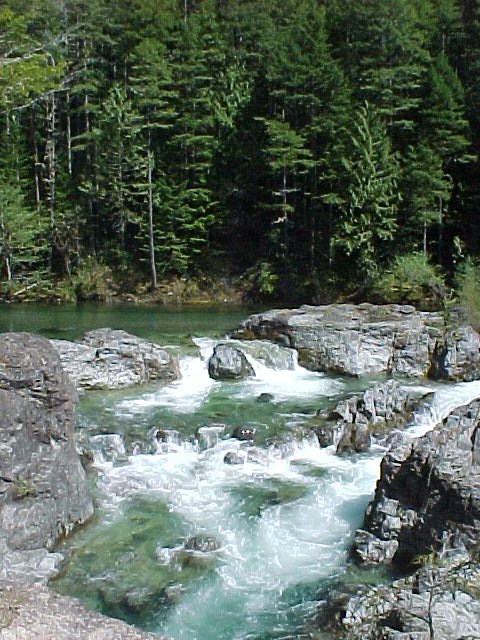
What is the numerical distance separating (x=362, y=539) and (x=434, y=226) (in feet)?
70.9

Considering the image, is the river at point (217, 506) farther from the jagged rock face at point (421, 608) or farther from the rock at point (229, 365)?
the jagged rock face at point (421, 608)

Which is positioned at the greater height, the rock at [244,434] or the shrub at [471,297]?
the shrub at [471,297]

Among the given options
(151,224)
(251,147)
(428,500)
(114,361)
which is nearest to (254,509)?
(428,500)

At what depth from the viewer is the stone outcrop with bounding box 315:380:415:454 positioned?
34.7ft

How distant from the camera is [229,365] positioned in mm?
14414

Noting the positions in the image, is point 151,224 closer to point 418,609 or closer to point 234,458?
Result: point 234,458

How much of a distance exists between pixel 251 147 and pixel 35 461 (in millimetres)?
23103

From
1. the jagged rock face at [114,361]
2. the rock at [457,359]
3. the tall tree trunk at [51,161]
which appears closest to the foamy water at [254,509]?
the jagged rock face at [114,361]

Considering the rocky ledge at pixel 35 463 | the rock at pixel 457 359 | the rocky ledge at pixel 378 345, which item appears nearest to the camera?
the rocky ledge at pixel 35 463

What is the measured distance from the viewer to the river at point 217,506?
662cm

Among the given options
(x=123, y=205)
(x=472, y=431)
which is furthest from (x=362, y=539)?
(x=123, y=205)

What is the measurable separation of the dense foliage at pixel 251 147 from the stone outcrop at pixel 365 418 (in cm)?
1397

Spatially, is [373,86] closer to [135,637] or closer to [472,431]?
[472,431]

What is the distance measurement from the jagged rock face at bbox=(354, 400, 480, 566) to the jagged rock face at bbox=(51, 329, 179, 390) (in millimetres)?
7042
